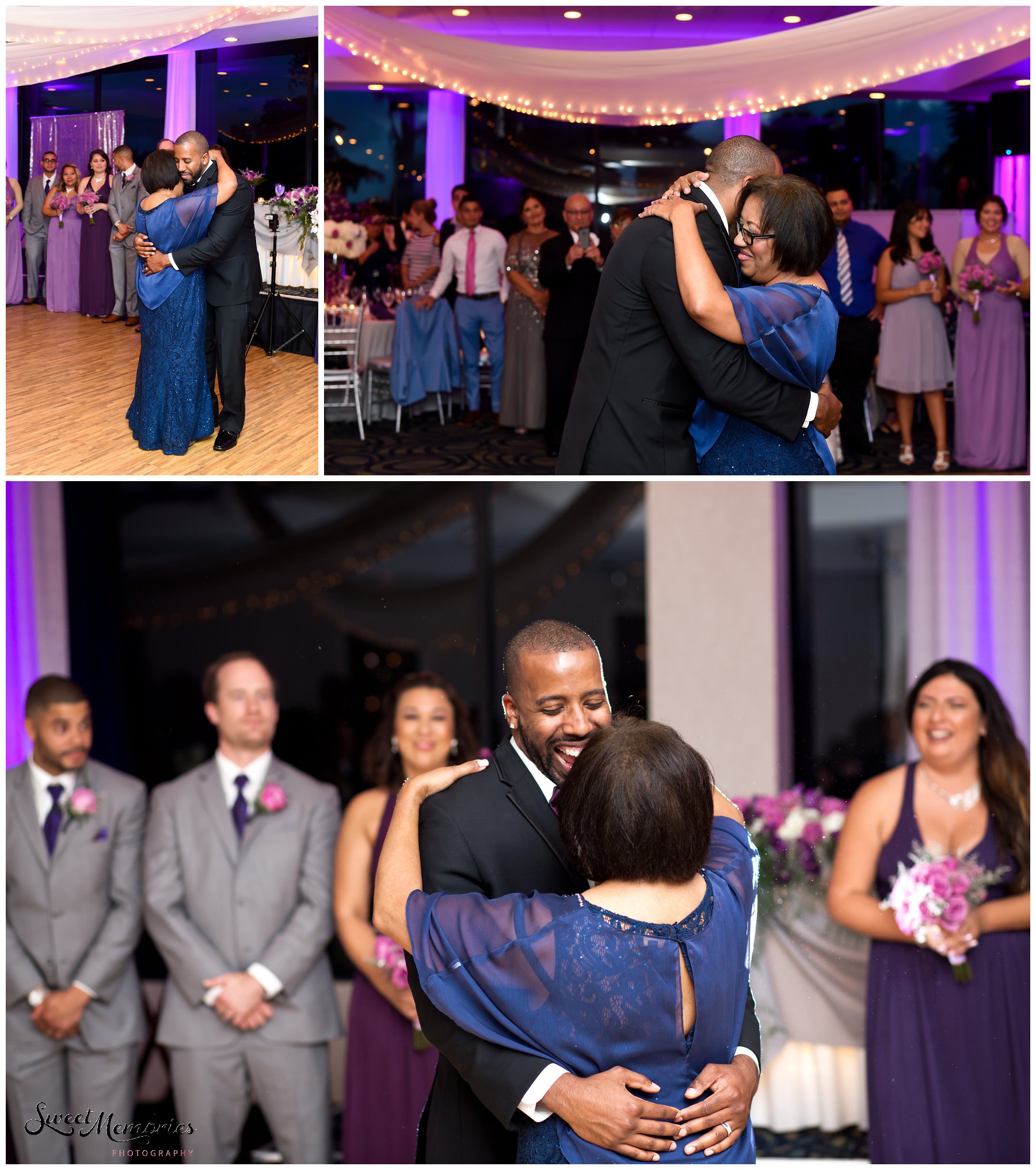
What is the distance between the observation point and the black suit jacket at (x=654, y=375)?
266cm

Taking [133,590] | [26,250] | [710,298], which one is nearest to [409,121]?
[133,590]

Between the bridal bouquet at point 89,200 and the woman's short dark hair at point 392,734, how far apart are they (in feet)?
6.27

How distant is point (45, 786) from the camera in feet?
13.8

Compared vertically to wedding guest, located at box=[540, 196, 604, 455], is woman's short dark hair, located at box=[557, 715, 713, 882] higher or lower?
lower

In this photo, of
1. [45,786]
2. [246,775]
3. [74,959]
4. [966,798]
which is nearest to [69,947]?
[74,959]

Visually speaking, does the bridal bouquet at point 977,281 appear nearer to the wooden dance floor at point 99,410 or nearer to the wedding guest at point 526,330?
the wedding guest at point 526,330

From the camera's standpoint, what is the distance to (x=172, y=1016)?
4105 millimetres

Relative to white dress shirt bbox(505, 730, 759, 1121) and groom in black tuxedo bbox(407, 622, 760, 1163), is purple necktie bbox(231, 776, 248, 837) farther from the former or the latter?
white dress shirt bbox(505, 730, 759, 1121)

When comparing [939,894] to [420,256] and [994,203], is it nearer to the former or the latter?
[994,203]

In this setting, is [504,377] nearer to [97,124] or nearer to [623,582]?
[623,582]

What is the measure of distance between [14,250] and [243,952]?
93.2 inches

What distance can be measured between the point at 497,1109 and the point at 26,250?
2.52m

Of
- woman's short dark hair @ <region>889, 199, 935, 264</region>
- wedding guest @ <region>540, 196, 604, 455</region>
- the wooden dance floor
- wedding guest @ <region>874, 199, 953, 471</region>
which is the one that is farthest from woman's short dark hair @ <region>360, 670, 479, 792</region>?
woman's short dark hair @ <region>889, 199, 935, 264</region>

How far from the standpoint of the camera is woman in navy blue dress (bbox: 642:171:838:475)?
2588 millimetres
